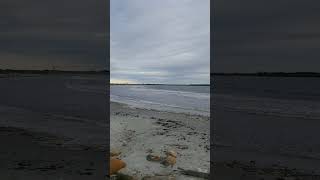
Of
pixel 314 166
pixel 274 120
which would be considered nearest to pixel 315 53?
pixel 274 120

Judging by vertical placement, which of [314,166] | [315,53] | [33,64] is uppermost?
[315,53]

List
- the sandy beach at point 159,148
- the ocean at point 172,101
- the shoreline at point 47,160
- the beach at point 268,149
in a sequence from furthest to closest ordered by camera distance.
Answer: the ocean at point 172,101
the beach at point 268,149
the sandy beach at point 159,148
the shoreline at point 47,160

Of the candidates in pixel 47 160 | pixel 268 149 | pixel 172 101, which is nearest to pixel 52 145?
pixel 47 160

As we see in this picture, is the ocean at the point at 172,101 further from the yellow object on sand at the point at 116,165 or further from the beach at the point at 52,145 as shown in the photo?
the yellow object on sand at the point at 116,165

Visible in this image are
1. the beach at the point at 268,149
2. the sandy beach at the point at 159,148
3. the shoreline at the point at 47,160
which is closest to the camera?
the shoreline at the point at 47,160

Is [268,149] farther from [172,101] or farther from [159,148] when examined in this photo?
[172,101]

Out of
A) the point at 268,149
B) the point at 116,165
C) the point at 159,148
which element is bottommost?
the point at 268,149

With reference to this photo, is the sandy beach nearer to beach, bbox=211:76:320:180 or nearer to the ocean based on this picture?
beach, bbox=211:76:320:180

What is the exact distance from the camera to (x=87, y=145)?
613 cm

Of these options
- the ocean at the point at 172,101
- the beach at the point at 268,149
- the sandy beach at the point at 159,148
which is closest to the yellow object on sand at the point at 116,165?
the sandy beach at the point at 159,148

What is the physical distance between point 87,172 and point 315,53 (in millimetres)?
15244

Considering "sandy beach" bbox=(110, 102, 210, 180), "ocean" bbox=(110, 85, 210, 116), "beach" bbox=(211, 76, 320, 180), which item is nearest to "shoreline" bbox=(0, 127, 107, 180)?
"sandy beach" bbox=(110, 102, 210, 180)

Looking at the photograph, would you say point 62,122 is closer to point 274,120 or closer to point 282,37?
point 274,120

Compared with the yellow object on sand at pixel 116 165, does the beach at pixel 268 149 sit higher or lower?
lower
